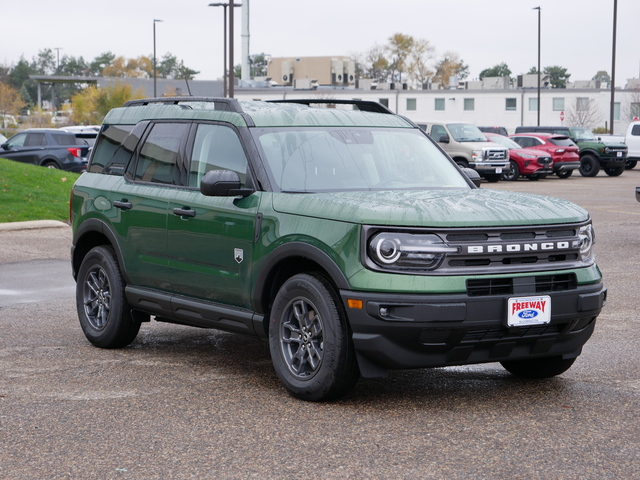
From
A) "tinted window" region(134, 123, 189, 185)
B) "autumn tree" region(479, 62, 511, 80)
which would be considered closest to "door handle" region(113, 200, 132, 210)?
"tinted window" region(134, 123, 189, 185)

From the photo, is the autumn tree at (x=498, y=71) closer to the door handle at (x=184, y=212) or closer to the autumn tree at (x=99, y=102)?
the autumn tree at (x=99, y=102)

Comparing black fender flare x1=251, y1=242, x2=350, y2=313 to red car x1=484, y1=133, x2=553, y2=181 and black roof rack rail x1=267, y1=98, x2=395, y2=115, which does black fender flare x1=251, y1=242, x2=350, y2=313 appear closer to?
black roof rack rail x1=267, y1=98, x2=395, y2=115

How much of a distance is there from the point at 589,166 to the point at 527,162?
555cm

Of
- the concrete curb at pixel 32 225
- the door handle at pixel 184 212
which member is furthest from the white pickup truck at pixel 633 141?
the door handle at pixel 184 212

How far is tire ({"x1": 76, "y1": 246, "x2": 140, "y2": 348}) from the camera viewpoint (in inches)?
300

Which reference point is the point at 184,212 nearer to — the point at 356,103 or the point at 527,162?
the point at 356,103

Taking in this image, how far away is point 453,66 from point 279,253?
118m

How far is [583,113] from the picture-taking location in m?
80.4

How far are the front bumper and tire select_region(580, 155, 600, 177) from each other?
1379 inches

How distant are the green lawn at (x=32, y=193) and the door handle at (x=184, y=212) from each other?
36.2ft

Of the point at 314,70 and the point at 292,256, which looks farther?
the point at 314,70

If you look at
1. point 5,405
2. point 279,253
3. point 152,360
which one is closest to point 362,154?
point 279,253

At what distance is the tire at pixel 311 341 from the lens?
18.6 ft

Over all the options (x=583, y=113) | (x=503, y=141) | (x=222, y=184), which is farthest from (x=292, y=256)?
(x=583, y=113)
